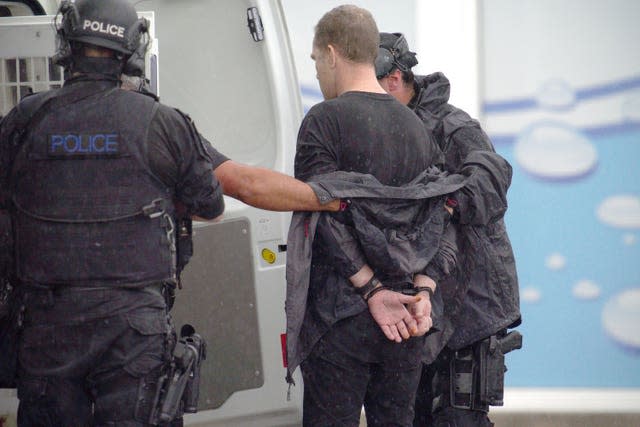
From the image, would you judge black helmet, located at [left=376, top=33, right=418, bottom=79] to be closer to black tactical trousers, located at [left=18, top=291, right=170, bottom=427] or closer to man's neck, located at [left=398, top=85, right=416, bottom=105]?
man's neck, located at [left=398, top=85, right=416, bottom=105]

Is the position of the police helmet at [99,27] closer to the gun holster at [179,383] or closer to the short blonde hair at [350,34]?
the short blonde hair at [350,34]

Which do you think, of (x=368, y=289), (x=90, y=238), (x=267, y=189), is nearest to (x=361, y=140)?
(x=267, y=189)

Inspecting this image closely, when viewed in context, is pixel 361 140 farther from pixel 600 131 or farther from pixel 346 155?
pixel 600 131

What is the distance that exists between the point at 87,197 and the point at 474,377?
196 cm

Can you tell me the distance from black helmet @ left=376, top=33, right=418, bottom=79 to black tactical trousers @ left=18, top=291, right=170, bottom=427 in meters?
1.76

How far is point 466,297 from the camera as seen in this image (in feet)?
15.4

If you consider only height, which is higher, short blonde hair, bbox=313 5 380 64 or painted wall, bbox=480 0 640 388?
short blonde hair, bbox=313 5 380 64

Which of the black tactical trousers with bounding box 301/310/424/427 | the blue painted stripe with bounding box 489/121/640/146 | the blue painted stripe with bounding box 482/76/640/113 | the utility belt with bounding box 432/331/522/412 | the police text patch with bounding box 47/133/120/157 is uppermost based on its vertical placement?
the police text patch with bounding box 47/133/120/157

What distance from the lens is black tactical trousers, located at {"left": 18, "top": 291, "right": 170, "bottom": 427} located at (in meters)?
3.51

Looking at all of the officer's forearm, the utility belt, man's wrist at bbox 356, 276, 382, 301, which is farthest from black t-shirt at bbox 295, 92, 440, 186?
the utility belt

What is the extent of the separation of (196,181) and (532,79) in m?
3.65

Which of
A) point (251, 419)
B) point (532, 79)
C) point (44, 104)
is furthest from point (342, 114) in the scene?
point (532, 79)

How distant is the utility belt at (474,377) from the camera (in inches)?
185

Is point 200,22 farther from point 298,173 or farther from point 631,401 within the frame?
point 631,401
